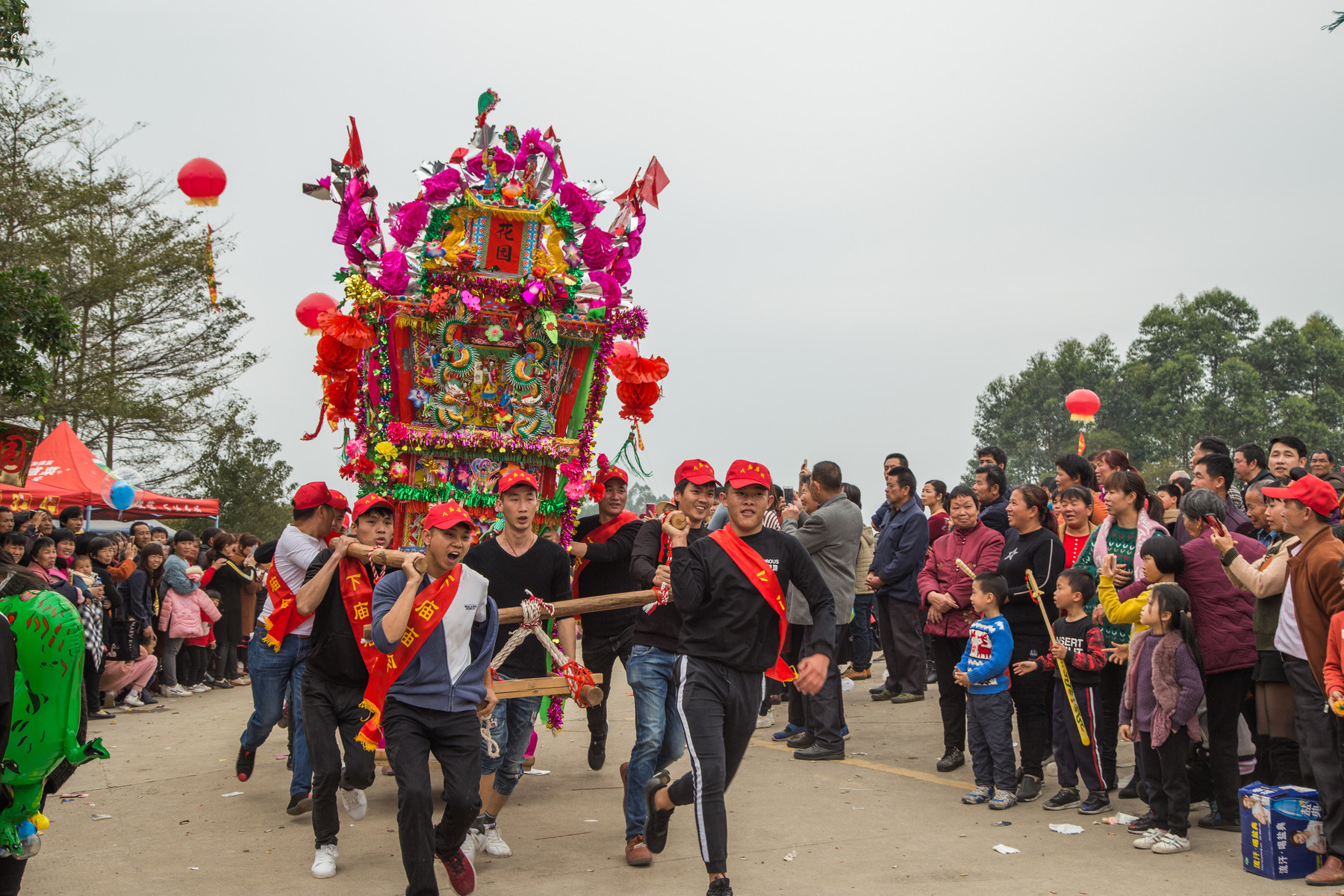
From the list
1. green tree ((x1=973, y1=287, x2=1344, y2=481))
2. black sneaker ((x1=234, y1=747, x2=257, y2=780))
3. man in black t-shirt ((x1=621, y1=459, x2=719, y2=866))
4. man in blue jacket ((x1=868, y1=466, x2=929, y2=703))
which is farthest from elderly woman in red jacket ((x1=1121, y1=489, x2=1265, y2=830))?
green tree ((x1=973, y1=287, x2=1344, y2=481))

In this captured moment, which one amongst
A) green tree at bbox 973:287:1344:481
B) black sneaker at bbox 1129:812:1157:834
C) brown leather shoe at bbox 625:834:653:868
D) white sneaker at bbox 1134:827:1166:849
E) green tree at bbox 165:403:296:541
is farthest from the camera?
green tree at bbox 973:287:1344:481

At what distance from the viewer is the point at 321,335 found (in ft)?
27.4

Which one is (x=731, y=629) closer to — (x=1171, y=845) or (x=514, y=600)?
(x=514, y=600)

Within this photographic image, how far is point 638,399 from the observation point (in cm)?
927

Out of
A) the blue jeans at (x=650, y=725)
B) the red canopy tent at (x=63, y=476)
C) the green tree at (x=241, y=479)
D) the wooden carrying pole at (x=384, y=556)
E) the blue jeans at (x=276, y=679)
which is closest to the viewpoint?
the wooden carrying pole at (x=384, y=556)

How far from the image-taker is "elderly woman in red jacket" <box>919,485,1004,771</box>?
771 cm

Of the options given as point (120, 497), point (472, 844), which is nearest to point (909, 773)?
point (472, 844)

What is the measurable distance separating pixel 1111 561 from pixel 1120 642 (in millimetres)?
573

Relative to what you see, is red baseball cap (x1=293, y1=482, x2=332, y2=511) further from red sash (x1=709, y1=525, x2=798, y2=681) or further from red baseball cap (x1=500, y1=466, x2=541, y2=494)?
red sash (x1=709, y1=525, x2=798, y2=681)

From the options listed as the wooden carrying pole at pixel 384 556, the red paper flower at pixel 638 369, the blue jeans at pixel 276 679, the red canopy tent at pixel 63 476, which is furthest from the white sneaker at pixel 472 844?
the red canopy tent at pixel 63 476

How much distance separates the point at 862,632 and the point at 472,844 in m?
6.78

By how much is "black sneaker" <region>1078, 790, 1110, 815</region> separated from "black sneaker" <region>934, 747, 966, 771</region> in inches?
49.5

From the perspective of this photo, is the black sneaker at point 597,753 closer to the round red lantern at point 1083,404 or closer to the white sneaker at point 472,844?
the white sneaker at point 472,844

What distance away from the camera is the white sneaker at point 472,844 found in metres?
5.82
